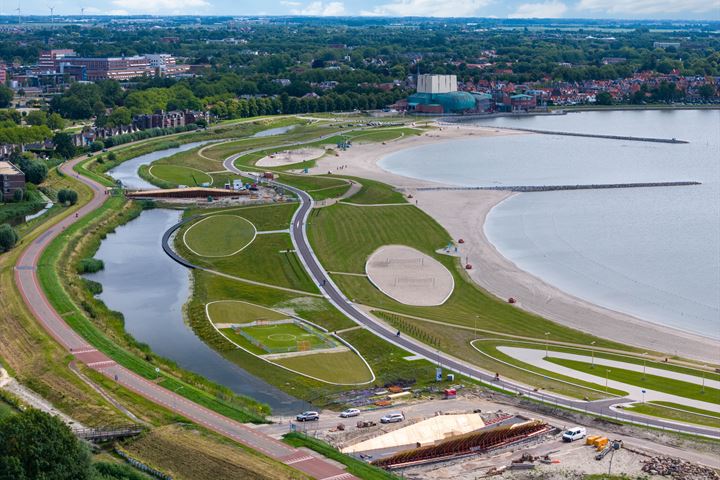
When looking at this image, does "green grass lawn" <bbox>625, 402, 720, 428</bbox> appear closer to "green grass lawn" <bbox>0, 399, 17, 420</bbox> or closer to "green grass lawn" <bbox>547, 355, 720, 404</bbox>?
"green grass lawn" <bbox>547, 355, 720, 404</bbox>

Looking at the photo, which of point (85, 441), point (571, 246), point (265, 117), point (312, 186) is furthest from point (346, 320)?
point (265, 117)

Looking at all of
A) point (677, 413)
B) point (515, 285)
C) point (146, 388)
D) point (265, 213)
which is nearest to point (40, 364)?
point (146, 388)

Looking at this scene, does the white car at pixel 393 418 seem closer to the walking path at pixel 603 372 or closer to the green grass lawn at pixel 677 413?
the green grass lawn at pixel 677 413

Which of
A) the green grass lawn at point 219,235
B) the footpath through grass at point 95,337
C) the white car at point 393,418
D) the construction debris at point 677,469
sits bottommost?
the green grass lawn at point 219,235

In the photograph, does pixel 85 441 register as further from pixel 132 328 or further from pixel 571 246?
pixel 571 246

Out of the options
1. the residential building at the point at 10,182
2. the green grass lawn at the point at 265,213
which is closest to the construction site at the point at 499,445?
the green grass lawn at the point at 265,213

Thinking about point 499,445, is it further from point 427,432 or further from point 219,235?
point 219,235

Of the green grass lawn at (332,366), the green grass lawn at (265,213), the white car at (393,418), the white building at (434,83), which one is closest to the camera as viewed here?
the white car at (393,418)
